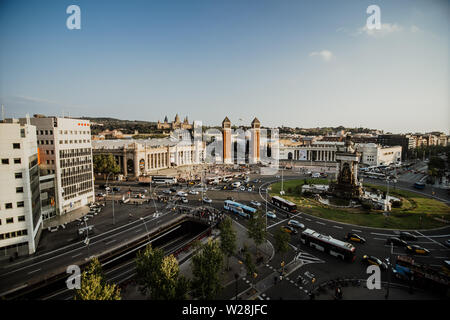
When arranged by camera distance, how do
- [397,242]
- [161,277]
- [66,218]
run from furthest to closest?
[66,218], [397,242], [161,277]

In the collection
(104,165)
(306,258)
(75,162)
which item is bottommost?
(306,258)

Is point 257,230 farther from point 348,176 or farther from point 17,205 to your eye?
point 348,176

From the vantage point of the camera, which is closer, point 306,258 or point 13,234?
point 306,258

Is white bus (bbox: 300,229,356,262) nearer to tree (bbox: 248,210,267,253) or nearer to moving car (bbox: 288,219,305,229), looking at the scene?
moving car (bbox: 288,219,305,229)

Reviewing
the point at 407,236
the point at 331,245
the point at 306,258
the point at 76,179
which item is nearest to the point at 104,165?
the point at 76,179
